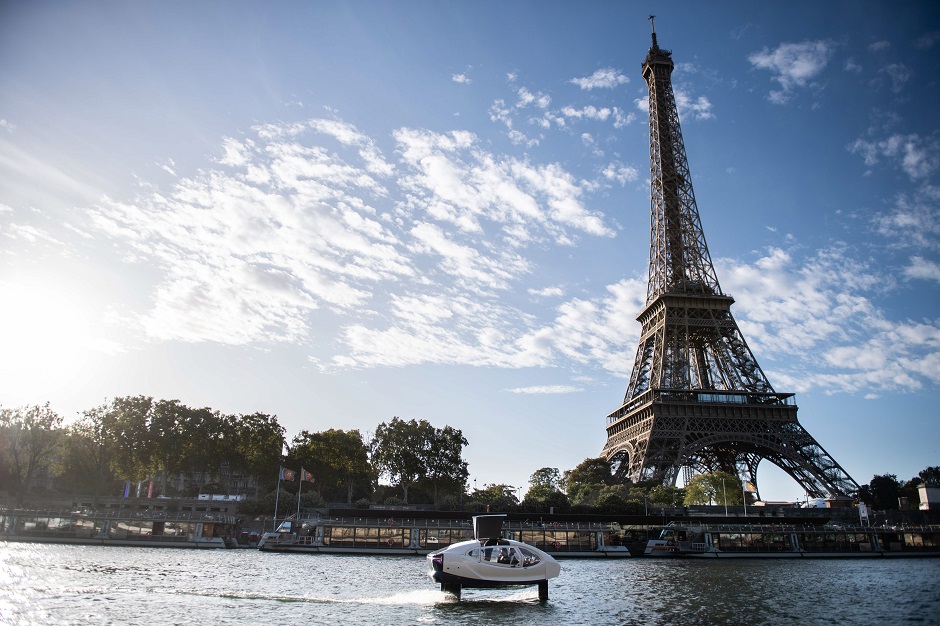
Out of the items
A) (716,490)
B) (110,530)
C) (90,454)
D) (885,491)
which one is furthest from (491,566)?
(885,491)

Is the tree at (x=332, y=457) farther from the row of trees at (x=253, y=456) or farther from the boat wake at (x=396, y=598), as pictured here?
the boat wake at (x=396, y=598)

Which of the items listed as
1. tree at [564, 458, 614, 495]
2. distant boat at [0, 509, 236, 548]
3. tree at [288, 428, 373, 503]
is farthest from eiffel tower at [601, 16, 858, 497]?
distant boat at [0, 509, 236, 548]

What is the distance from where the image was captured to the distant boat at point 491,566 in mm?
29219

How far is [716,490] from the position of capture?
9056 cm

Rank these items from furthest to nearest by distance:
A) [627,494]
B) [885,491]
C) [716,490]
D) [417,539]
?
1. [885,491]
2. [716,490]
3. [627,494]
4. [417,539]

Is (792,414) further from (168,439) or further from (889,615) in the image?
(168,439)

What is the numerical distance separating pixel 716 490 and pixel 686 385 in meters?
16.5

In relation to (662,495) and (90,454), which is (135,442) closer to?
(90,454)

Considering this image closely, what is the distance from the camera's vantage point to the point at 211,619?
22.5 metres

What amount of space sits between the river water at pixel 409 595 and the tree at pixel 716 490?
143ft

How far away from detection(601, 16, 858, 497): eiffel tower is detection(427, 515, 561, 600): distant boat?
5974cm

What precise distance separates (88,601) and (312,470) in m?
81.4

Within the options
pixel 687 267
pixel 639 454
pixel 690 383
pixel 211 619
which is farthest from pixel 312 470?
pixel 211 619

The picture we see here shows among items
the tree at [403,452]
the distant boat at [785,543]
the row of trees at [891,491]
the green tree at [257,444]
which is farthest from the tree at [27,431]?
the row of trees at [891,491]
